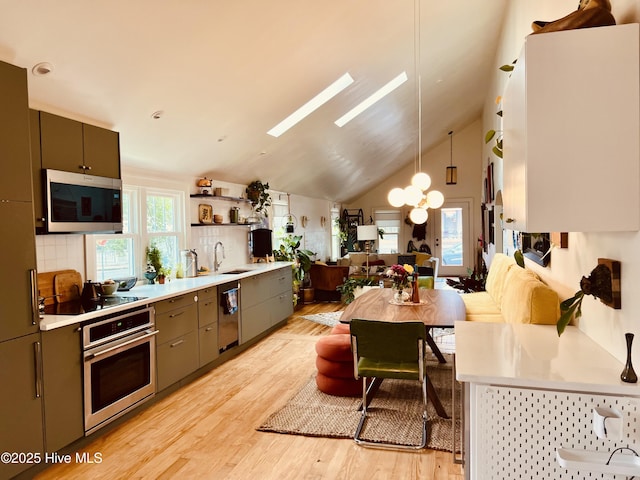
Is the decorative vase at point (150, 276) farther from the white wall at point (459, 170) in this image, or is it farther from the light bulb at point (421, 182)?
the white wall at point (459, 170)

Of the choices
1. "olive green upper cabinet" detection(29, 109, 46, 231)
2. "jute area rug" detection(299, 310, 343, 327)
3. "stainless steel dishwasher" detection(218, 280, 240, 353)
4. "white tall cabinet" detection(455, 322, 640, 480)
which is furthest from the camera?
"jute area rug" detection(299, 310, 343, 327)

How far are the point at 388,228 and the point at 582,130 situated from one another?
34.8ft

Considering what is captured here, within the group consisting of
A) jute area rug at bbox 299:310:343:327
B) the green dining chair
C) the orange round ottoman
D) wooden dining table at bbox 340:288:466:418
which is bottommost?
jute area rug at bbox 299:310:343:327

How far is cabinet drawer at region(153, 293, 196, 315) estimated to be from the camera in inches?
147

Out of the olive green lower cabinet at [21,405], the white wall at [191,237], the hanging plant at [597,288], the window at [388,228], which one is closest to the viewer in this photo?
the hanging plant at [597,288]

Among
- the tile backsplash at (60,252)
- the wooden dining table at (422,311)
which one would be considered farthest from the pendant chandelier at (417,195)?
the tile backsplash at (60,252)

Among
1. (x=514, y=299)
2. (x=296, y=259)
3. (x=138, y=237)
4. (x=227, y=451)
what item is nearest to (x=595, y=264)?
(x=514, y=299)

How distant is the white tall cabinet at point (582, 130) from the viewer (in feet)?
5.48

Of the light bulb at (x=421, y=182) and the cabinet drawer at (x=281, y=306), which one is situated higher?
the light bulb at (x=421, y=182)

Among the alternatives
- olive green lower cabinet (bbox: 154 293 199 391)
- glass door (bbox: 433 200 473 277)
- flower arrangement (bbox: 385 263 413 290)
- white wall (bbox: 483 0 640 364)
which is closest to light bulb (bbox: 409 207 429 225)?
flower arrangement (bbox: 385 263 413 290)

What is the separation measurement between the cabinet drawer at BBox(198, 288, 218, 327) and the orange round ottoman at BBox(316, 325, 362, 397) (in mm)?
1278

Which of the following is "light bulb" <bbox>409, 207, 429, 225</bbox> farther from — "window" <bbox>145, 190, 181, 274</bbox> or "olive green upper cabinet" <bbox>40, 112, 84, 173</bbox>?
"olive green upper cabinet" <bbox>40, 112, 84, 173</bbox>

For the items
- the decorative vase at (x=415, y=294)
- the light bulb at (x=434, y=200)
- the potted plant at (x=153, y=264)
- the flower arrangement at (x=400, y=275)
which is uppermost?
the light bulb at (x=434, y=200)

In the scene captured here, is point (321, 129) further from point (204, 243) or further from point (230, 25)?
point (230, 25)
